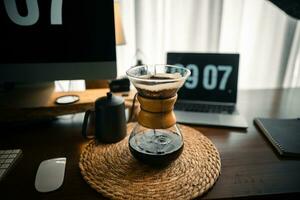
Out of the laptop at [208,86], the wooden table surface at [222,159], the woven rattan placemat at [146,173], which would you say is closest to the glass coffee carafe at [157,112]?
the woven rattan placemat at [146,173]

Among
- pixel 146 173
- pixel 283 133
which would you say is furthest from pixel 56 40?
pixel 283 133

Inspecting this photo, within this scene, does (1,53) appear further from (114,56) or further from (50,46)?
(114,56)

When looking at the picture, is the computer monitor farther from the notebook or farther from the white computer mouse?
the notebook

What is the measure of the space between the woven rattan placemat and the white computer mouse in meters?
0.05

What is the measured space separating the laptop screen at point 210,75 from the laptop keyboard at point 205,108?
38 mm

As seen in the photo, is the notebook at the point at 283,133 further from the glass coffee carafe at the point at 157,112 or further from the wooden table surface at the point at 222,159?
the glass coffee carafe at the point at 157,112

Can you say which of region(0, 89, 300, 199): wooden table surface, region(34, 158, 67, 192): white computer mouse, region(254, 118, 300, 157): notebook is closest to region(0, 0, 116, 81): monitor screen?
region(0, 89, 300, 199): wooden table surface

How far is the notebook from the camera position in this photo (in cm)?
73

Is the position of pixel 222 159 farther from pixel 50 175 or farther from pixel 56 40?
pixel 56 40

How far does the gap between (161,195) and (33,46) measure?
0.61 metres

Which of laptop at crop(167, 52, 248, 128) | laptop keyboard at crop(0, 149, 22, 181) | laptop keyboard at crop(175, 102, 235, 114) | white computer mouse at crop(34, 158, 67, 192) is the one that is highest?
laptop at crop(167, 52, 248, 128)

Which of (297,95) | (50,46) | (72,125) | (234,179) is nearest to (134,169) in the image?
(234,179)

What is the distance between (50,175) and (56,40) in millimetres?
422

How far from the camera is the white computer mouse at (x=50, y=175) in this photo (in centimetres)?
60
